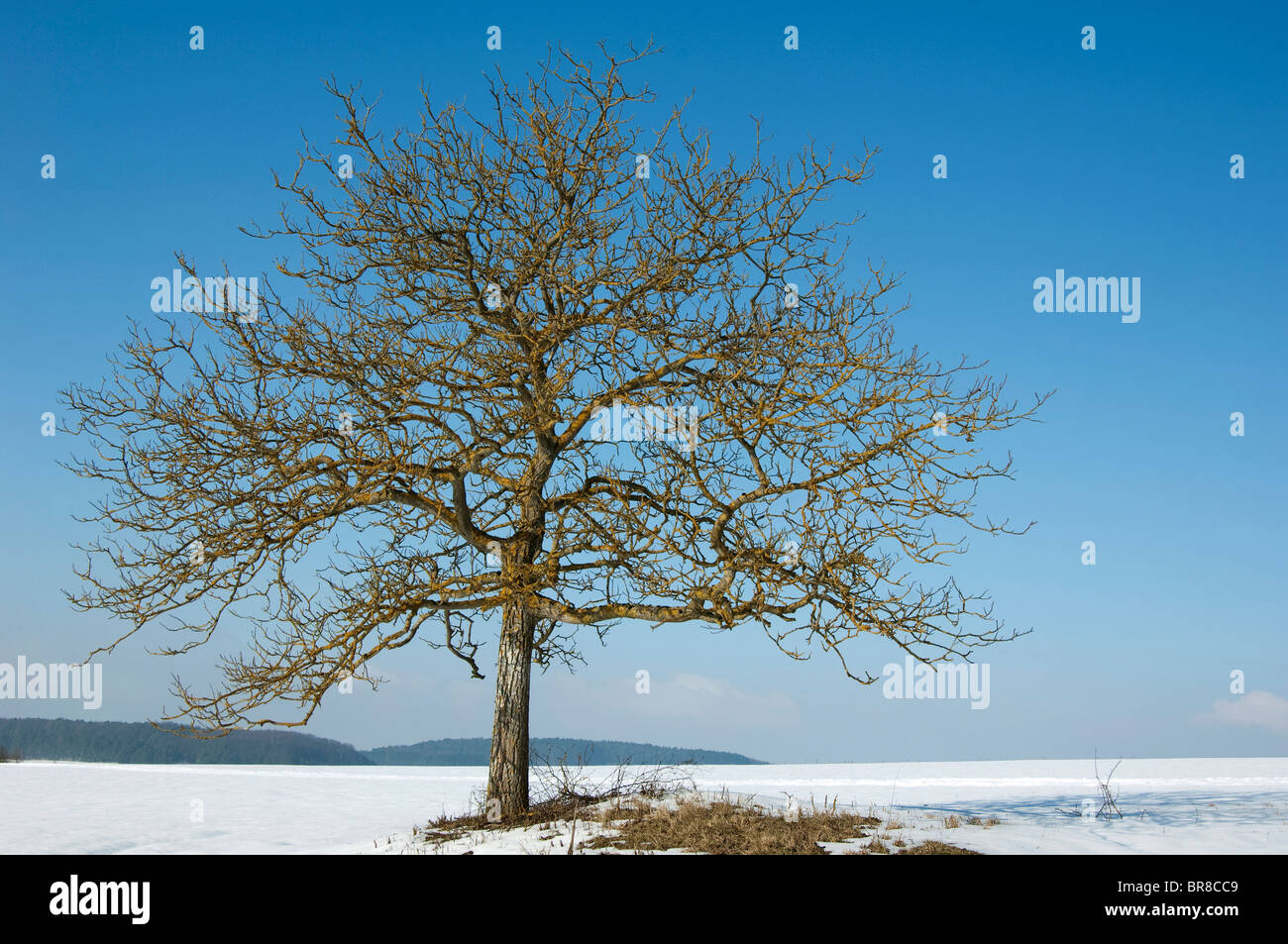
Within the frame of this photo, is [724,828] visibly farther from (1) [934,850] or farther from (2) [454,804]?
(2) [454,804]

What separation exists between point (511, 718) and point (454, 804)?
15.4 ft

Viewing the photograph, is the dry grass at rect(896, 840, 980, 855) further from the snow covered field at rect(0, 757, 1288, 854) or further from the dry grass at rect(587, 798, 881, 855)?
the dry grass at rect(587, 798, 881, 855)

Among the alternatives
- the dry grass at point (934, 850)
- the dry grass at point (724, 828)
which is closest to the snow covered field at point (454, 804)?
the dry grass at point (934, 850)

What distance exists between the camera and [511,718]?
11969mm

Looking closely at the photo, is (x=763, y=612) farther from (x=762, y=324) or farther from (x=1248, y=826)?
(x=1248, y=826)

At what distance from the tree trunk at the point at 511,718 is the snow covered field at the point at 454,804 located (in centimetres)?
134

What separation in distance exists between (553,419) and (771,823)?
5.51 meters

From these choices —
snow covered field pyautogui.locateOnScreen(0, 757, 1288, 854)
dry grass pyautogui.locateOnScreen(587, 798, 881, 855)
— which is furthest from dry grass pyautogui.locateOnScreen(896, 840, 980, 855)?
dry grass pyautogui.locateOnScreen(587, 798, 881, 855)

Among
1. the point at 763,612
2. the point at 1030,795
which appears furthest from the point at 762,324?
the point at 1030,795

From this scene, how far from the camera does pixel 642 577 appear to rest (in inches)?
425

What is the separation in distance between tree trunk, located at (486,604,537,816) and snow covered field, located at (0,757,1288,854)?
1345 mm

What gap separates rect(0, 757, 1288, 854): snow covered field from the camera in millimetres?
10031

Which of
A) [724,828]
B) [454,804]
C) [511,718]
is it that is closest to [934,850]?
[724,828]

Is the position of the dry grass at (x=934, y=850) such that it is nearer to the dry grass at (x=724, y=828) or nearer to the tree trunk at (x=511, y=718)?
the dry grass at (x=724, y=828)
